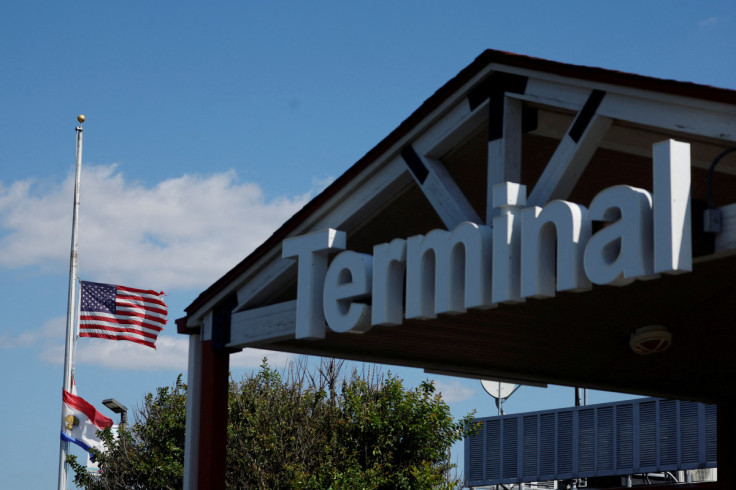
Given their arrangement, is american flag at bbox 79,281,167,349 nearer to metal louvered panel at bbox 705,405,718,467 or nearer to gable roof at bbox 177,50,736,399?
gable roof at bbox 177,50,736,399

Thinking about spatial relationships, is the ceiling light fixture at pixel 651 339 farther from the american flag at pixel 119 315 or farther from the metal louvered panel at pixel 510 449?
the metal louvered panel at pixel 510 449

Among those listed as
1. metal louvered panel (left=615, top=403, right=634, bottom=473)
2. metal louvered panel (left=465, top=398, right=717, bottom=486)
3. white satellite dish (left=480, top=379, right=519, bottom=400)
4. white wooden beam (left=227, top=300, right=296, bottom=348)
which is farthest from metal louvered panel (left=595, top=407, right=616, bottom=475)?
white wooden beam (left=227, top=300, right=296, bottom=348)

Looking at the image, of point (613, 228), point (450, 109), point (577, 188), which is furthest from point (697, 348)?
point (613, 228)

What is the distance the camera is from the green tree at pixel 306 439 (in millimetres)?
26734

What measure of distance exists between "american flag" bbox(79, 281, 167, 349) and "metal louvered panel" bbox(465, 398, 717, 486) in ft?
31.9

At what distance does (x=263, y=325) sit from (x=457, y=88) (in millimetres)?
3856

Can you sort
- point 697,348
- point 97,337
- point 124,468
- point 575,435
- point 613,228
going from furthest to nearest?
point 124,468
point 575,435
point 97,337
point 697,348
point 613,228

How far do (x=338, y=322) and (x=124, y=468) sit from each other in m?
20.5

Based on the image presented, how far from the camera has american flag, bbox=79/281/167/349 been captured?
2714cm

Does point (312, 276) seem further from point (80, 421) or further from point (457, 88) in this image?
point (80, 421)

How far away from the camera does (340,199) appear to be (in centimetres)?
1403

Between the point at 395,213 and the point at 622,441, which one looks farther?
the point at 622,441

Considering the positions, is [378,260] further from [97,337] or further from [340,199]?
[97,337]

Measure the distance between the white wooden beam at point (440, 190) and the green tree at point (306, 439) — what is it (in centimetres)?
1394
